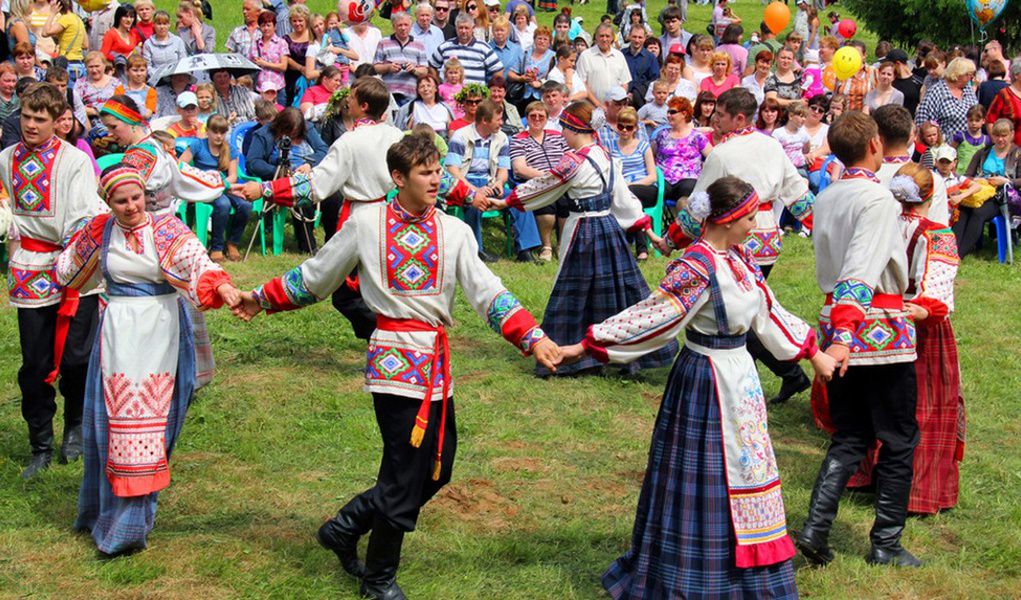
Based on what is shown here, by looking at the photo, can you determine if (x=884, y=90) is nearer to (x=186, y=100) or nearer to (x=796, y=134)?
(x=796, y=134)

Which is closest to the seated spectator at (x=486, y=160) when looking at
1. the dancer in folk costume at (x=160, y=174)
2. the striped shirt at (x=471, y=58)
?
the striped shirt at (x=471, y=58)

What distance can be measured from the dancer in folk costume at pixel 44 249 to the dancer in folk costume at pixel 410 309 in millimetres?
2061

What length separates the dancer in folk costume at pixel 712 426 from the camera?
4746 millimetres

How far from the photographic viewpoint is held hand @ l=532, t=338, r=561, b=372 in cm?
481

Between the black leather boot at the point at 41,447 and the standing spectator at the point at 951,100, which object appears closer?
the black leather boot at the point at 41,447

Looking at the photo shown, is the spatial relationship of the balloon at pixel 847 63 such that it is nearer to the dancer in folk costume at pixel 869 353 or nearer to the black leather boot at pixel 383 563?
the dancer in folk costume at pixel 869 353

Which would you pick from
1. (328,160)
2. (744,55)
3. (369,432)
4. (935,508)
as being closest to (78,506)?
(369,432)

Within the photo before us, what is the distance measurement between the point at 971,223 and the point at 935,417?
23.9ft

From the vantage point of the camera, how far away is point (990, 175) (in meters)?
13.1

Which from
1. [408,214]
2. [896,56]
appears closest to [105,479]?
[408,214]

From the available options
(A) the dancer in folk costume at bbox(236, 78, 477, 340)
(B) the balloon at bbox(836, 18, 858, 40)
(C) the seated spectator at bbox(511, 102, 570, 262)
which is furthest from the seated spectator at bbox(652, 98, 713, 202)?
(B) the balloon at bbox(836, 18, 858, 40)

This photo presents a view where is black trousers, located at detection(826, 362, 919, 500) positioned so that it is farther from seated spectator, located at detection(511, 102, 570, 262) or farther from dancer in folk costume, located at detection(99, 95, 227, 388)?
seated spectator, located at detection(511, 102, 570, 262)

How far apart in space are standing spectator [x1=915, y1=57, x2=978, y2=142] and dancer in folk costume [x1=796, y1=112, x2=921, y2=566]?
360 inches

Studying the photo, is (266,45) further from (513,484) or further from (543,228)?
(513,484)
